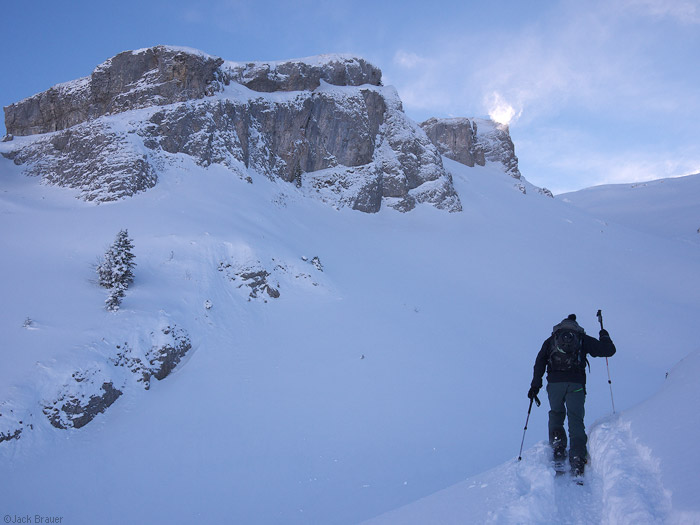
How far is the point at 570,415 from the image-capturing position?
183 inches

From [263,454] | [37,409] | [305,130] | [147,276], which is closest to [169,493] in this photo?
[263,454]

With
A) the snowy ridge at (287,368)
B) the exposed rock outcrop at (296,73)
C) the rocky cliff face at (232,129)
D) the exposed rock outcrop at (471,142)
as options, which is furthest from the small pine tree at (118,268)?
the exposed rock outcrop at (471,142)

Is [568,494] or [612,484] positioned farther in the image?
[568,494]

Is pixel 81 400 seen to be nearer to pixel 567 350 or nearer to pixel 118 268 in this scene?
pixel 118 268

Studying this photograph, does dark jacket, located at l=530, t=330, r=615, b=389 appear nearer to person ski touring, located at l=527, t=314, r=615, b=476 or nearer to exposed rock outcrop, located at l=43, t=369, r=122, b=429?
person ski touring, located at l=527, t=314, r=615, b=476

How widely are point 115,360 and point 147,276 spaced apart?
407 cm

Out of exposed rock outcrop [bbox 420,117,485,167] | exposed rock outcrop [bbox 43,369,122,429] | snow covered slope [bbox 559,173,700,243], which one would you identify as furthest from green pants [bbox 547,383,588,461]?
exposed rock outcrop [bbox 420,117,485,167]

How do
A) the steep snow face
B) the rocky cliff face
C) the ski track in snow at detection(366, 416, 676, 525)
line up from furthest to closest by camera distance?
the rocky cliff face → the ski track in snow at detection(366, 416, 676, 525) → the steep snow face

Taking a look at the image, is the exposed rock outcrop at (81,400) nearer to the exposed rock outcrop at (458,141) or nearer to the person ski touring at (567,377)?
the person ski touring at (567,377)

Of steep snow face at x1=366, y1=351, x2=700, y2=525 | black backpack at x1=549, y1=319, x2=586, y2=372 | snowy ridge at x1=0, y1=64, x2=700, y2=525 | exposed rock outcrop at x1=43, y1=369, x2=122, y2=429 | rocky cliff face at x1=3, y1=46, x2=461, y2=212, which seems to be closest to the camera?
steep snow face at x1=366, y1=351, x2=700, y2=525

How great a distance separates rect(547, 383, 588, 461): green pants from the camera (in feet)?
14.6

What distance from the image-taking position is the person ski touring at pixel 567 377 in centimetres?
466

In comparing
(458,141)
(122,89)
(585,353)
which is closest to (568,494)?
(585,353)

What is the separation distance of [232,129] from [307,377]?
2035 cm
